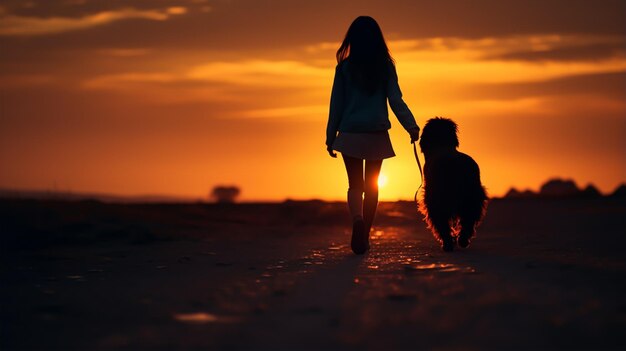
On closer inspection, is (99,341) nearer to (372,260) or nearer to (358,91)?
(372,260)

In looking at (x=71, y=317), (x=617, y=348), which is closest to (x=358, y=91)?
(x=71, y=317)

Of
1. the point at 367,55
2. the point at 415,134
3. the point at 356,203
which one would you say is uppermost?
the point at 367,55

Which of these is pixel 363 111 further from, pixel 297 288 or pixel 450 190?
pixel 297 288

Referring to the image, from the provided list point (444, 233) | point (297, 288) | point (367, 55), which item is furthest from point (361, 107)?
point (297, 288)

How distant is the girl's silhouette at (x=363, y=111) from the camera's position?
8023 mm

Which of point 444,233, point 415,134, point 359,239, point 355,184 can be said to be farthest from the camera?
point 355,184

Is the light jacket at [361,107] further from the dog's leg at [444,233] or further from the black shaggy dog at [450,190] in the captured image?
the dog's leg at [444,233]

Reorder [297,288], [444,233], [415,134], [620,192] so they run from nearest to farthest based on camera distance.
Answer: [297,288], [444,233], [415,134], [620,192]

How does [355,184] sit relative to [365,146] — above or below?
below

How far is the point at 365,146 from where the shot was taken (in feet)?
26.3

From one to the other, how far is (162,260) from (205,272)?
1334mm

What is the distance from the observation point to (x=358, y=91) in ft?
26.5

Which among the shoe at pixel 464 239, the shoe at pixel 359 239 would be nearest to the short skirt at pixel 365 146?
the shoe at pixel 359 239

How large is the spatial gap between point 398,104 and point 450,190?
103cm
